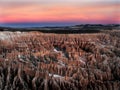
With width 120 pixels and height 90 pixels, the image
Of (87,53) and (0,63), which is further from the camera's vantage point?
(87,53)

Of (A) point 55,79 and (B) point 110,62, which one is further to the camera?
(B) point 110,62

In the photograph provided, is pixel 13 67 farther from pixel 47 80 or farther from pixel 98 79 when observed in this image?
pixel 98 79

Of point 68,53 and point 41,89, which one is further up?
point 68,53

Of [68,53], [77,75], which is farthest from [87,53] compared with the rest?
[77,75]

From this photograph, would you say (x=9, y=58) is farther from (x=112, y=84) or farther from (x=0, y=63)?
(x=112, y=84)

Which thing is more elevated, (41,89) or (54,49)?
(54,49)

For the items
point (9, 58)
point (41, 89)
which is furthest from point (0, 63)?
point (41, 89)
